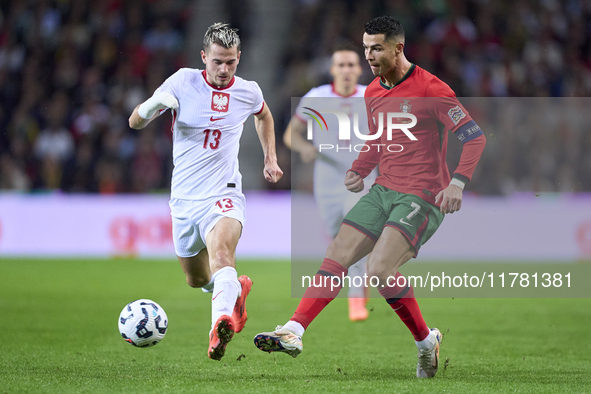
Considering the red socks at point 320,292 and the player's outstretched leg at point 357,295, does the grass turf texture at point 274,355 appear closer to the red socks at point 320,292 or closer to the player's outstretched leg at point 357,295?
the player's outstretched leg at point 357,295

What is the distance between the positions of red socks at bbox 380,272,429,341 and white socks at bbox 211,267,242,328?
932 millimetres

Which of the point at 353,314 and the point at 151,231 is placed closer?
the point at 353,314

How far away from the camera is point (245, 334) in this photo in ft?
23.0

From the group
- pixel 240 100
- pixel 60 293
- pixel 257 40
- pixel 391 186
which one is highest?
pixel 257 40

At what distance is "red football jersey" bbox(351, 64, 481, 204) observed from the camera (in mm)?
5004

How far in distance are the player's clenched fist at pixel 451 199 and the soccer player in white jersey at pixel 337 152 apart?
2.59 meters

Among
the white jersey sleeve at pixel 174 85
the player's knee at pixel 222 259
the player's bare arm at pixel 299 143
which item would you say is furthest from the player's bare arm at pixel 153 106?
the player's bare arm at pixel 299 143

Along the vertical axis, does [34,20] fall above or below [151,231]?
above

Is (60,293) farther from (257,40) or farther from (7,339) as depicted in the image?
(257,40)

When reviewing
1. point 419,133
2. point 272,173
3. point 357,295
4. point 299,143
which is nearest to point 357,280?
point 357,295

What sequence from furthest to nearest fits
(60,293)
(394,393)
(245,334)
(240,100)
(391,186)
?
(60,293)
(245,334)
(240,100)
(391,186)
(394,393)

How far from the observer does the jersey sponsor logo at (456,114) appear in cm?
493

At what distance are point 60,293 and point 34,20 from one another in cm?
926

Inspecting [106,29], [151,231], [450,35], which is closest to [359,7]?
[450,35]
